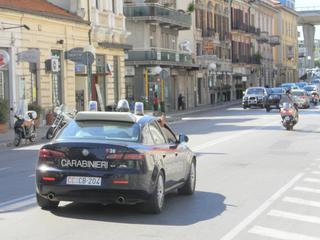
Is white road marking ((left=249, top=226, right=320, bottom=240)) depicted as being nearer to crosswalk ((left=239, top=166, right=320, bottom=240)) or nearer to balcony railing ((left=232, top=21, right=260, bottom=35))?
crosswalk ((left=239, top=166, right=320, bottom=240))

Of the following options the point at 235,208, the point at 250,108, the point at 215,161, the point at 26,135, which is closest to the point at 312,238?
the point at 235,208

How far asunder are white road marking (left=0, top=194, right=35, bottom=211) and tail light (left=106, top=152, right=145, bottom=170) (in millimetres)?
1945

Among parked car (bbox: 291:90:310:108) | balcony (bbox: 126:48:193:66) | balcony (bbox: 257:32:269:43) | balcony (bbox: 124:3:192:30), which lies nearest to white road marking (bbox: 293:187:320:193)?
balcony (bbox: 126:48:193:66)

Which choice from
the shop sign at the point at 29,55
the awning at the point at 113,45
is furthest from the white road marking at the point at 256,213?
the awning at the point at 113,45

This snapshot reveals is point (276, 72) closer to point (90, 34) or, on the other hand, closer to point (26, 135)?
point (90, 34)

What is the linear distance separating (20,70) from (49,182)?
25.5 meters

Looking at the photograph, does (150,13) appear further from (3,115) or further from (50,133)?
(50,133)

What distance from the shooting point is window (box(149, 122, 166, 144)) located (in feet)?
35.7

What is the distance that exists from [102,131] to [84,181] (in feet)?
2.96

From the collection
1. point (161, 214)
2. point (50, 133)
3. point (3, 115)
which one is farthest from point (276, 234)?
point (3, 115)

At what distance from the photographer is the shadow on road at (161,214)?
9859 millimetres

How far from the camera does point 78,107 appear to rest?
42.6 metres

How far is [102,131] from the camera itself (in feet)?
34.4

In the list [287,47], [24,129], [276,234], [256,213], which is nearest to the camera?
[276,234]
